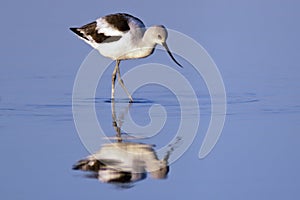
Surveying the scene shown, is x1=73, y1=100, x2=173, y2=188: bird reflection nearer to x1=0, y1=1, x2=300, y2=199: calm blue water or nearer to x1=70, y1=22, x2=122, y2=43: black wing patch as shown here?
x1=0, y1=1, x2=300, y2=199: calm blue water

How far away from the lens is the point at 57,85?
10219mm

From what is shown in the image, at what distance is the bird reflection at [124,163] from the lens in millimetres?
6426

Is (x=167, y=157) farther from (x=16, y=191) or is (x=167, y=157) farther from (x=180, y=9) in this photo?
(x=180, y=9)

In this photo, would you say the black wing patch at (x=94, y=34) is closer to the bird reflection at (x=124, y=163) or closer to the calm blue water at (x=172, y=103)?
the calm blue water at (x=172, y=103)

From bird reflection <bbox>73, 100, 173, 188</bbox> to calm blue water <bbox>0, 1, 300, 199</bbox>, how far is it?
0.10 metres

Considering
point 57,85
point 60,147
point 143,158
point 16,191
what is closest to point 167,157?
point 143,158

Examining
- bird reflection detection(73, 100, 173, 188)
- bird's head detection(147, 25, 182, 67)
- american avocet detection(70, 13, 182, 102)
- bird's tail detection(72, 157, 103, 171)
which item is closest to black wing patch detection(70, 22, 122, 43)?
american avocet detection(70, 13, 182, 102)

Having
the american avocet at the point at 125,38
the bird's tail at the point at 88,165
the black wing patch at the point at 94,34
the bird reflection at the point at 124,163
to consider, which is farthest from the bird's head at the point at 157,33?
the bird's tail at the point at 88,165

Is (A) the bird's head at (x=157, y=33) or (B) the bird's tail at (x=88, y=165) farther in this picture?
(A) the bird's head at (x=157, y=33)

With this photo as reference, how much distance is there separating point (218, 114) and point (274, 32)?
5.25 meters

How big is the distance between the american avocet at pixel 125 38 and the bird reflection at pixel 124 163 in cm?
238

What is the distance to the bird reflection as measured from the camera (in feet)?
21.1

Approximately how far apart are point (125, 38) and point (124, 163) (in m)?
3.46

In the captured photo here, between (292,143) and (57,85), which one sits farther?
(57,85)
